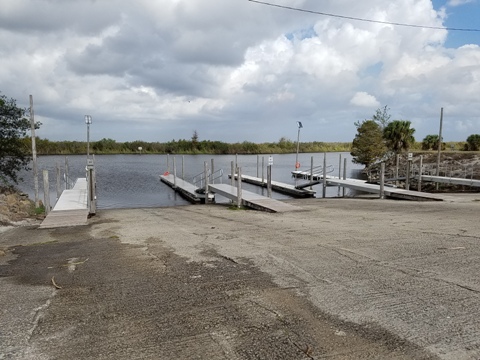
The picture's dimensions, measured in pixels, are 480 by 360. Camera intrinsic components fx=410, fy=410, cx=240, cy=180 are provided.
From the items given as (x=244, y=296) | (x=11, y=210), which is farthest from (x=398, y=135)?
(x=244, y=296)

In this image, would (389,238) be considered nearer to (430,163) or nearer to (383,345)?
(383,345)

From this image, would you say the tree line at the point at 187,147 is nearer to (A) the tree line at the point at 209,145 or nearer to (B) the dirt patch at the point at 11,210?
(A) the tree line at the point at 209,145

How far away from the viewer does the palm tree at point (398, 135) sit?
41188 mm

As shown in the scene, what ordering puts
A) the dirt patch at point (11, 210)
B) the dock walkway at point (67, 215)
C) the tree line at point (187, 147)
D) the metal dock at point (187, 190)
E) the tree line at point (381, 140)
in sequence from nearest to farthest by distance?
the dock walkway at point (67, 215)
the dirt patch at point (11, 210)
the metal dock at point (187, 190)
the tree line at point (381, 140)
the tree line at point (187, 147)

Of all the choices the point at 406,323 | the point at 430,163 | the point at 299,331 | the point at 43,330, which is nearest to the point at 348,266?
the point at 406,323

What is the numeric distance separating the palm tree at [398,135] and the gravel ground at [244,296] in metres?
35.6

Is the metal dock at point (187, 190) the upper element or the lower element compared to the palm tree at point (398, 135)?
lower

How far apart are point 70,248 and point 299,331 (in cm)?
491

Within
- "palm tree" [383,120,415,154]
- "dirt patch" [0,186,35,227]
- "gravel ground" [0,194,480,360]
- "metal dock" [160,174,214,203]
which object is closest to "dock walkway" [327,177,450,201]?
"metal dock" [160,174,214,203]

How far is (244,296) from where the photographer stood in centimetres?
432

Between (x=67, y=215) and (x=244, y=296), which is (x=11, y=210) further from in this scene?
(x=244, y=296)

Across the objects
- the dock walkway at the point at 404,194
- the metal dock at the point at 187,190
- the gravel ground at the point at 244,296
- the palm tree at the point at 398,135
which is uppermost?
the palm tree at the point at 398,135

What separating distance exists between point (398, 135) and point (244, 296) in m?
40.6

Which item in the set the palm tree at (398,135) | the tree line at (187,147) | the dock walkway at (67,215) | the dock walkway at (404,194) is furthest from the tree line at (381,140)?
the tree line at (187,147)
